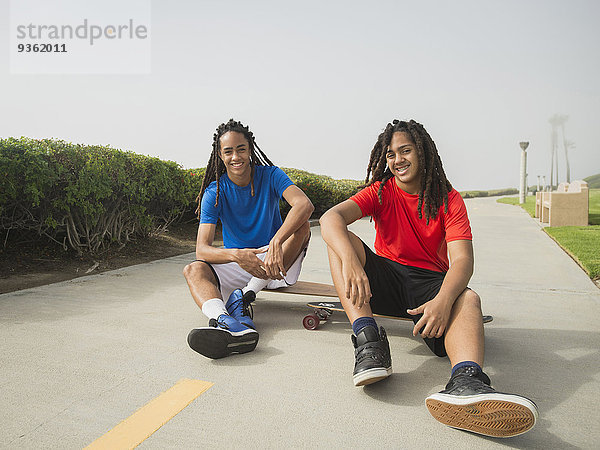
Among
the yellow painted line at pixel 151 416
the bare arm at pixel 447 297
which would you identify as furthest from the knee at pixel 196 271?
the bare arm at pixel 447 297

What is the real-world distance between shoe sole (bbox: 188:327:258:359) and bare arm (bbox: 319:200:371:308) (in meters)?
0.70

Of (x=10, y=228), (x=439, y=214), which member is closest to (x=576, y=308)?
(x=439, y=214)

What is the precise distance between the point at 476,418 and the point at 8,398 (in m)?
2.21

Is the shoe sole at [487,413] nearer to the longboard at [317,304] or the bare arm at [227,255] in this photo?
the longboard at [317,304]

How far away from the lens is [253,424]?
7.36ft

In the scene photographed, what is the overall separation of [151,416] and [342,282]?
125 cm

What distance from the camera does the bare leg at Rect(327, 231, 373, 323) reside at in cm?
284

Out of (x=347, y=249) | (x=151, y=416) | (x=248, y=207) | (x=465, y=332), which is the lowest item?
(x=151, y=416)

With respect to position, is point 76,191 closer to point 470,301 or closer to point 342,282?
point 342,282

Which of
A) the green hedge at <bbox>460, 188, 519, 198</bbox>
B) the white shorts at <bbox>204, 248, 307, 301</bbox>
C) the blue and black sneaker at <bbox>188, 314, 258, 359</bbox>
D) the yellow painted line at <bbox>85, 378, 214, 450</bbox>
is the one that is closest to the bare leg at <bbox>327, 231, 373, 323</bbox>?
the blue and black sneaker at <bbox>188, 314, 258, 359</bbox>

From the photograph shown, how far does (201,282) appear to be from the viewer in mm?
3531

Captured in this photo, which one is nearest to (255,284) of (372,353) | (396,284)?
(396,284)

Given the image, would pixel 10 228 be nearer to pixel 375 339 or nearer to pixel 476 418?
pixel 375 339

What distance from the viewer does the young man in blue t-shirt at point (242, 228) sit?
3564mm
